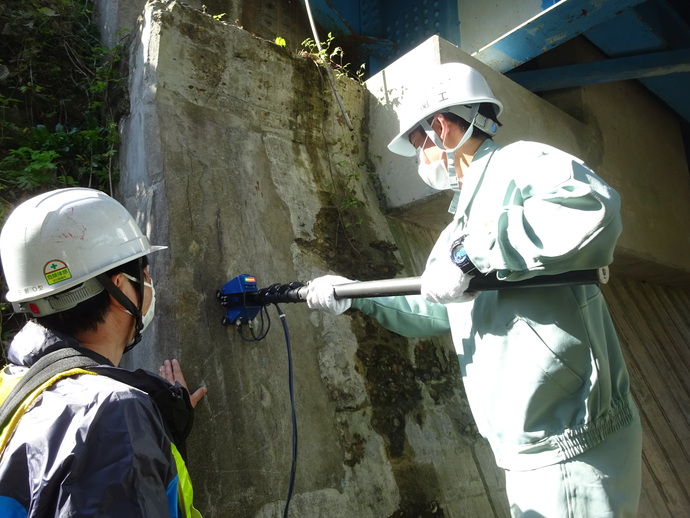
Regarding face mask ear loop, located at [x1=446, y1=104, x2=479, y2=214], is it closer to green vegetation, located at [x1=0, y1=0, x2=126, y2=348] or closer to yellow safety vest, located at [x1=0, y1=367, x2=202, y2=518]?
yellow safety vest, located at [x1=0, y1=367, x2=202, y2=518]

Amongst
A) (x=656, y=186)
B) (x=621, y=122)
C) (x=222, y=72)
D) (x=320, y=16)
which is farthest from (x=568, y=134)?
(x=222, y=72)

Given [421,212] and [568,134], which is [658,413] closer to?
[568,134]

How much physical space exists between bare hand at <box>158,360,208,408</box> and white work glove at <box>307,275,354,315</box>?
0.59 m

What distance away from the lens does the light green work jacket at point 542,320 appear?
5.66 ft

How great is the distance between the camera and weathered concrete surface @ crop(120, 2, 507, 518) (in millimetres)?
2383

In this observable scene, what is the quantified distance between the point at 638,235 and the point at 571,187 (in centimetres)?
346

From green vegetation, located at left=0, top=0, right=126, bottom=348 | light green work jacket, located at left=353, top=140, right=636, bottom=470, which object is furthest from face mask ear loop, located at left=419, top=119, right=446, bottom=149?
green vegetation, located at left=0, top=0, right=126, bottom=348

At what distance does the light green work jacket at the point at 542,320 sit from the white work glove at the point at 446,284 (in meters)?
0.07

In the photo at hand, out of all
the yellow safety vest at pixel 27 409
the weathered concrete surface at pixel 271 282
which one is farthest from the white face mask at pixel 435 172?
the yellow safety vest at pixel 27 409

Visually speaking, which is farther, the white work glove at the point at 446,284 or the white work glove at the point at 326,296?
the white work glove at the point at 326,296

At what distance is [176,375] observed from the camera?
222 centimetres

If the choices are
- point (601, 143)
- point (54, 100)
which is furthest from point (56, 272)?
point (601, 143)

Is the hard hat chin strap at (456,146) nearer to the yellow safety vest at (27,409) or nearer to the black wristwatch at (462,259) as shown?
the black wristwatch at (462,259)

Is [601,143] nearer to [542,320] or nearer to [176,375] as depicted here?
[542,320]
